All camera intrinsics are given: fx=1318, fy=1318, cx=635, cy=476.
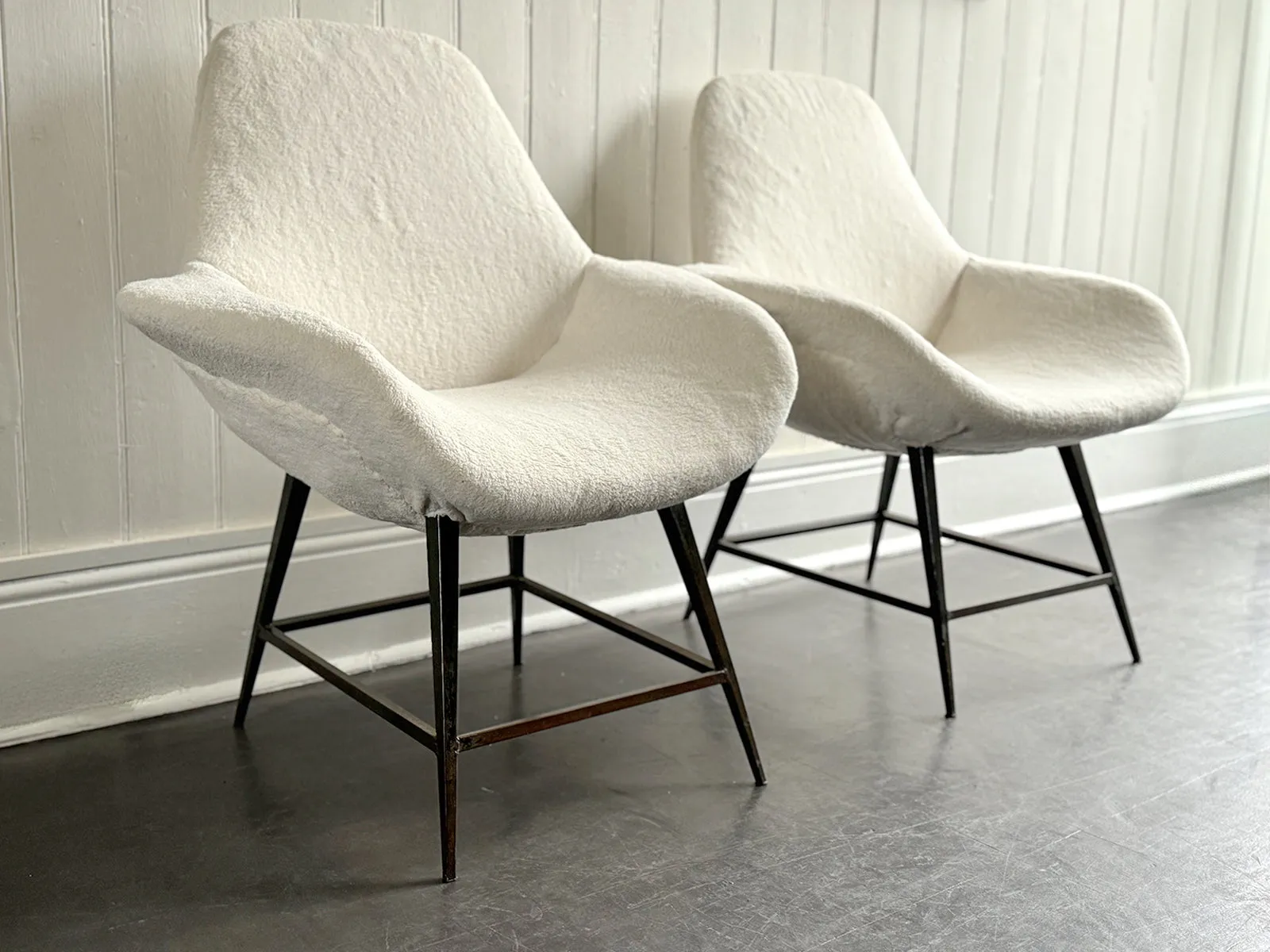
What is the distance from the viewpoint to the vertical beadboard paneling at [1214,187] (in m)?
2.93

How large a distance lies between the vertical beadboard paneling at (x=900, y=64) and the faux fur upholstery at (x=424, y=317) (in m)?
0.90

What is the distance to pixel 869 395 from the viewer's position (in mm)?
1589

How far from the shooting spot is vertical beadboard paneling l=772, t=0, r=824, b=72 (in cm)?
212

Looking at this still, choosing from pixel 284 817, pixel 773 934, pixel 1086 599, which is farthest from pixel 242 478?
pixel 1086 599

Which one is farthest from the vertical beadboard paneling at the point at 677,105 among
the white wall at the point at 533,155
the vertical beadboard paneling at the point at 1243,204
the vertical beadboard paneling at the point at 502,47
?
the vertical beadboard paneling at the point at 1243,204

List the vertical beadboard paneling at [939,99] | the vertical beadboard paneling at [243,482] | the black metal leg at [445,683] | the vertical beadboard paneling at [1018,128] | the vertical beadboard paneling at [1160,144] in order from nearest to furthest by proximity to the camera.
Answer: the black metal leg at [445,683] < the vertical beadboard paneling at [243,482] < the vertical beadboard paneling at [939,99] < the vertical beadboard paneling at [1018,128] < the vertical beadboard paneling at [1160,144]

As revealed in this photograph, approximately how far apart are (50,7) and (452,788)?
983 millimetres

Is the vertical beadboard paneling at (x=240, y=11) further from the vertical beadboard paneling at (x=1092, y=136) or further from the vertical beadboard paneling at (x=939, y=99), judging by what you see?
the vertical beadboard paneling at (x=1092, y=136)

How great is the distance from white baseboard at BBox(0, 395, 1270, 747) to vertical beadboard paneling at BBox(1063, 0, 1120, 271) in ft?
1.80

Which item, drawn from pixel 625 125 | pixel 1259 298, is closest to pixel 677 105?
pixel 625 125

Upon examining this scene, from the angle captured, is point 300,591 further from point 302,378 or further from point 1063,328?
point 1063,328

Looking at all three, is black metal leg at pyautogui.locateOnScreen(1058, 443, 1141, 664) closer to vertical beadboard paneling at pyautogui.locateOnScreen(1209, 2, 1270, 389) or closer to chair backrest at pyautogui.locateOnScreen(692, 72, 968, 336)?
chair backrest at pyautogui.locateOnScreen(692, 72, 968, 336)

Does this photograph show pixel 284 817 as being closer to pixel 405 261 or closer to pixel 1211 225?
pixel 405 261

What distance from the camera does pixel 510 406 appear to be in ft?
4.55
